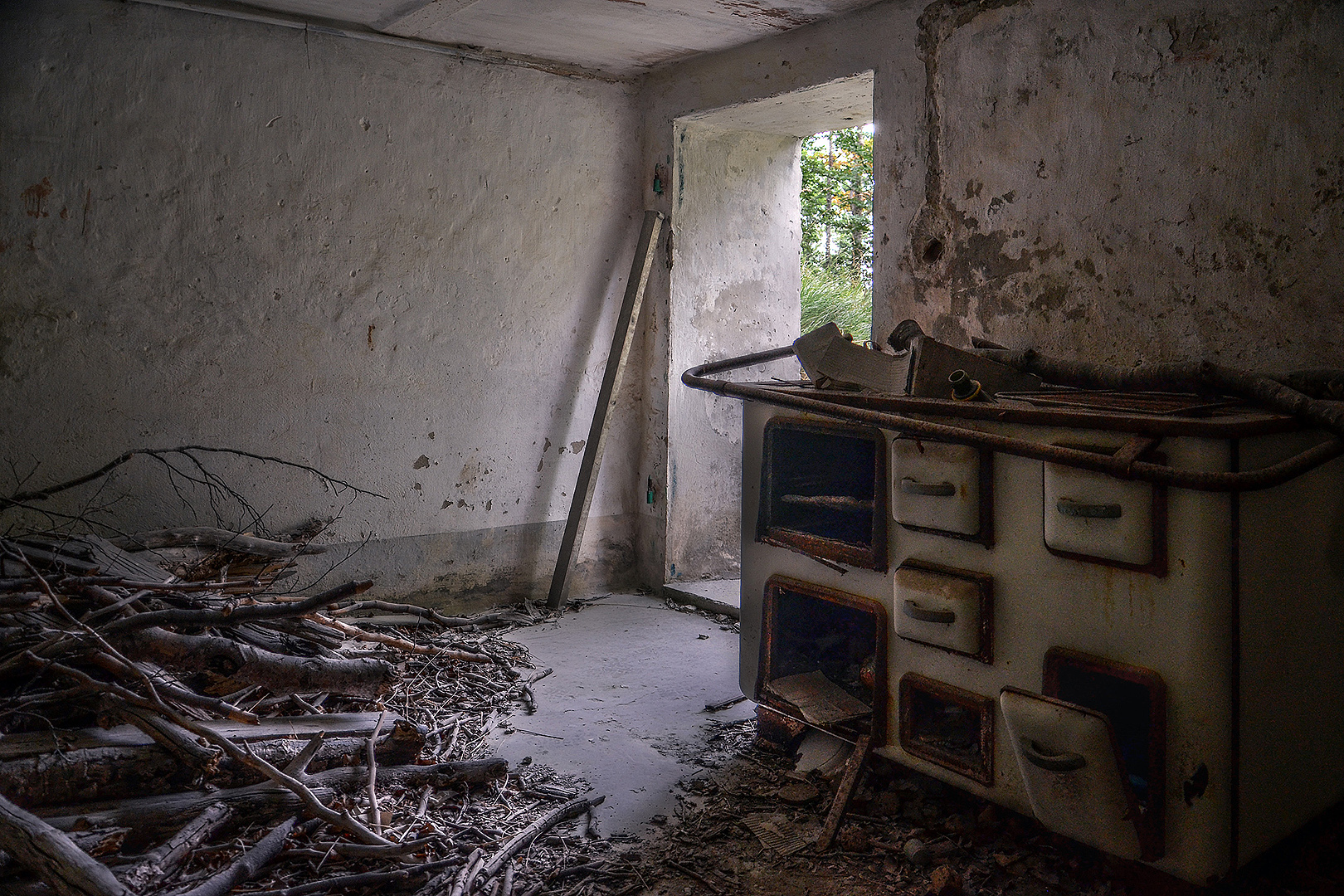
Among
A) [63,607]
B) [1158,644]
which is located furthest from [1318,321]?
[63,607]

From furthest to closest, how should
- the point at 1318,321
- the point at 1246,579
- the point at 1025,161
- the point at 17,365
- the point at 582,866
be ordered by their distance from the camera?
the point at 17,365, the point at 1025,161, the point at 1318,321, the point at 582,866, the point at 1246,579

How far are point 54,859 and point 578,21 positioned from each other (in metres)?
3.32

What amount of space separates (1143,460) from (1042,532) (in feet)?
1.00

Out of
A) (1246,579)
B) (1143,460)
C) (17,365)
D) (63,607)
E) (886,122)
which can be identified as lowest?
(63,607)

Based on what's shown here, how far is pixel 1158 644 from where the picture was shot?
1.86m

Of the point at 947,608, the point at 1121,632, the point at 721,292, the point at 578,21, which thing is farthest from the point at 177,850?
the point at 721,292

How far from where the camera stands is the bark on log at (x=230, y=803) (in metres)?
2.09

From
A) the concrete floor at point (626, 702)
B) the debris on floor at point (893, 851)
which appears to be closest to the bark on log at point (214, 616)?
the concrete floor at point (626, 702)

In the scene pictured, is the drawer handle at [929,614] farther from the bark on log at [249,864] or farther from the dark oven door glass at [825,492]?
the bark on log at [249,864]

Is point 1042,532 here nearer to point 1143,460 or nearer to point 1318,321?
point 1143,460

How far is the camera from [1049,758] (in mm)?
1897

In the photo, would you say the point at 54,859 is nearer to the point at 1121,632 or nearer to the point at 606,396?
the point at 1121,632

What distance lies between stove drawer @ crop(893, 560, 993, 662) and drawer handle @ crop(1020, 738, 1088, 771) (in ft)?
0.86

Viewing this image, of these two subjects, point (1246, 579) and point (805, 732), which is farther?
point (805, 732)
